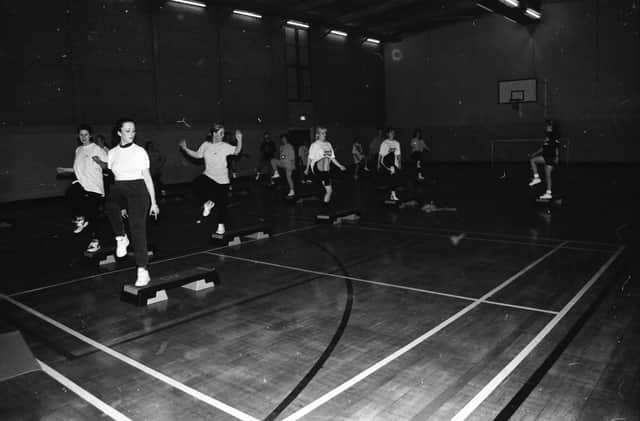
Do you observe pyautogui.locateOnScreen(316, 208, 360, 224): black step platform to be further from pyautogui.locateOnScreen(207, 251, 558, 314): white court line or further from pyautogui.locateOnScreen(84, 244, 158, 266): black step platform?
pyautogui.locateOnScreen(84, 244, 158, 266): black step platform

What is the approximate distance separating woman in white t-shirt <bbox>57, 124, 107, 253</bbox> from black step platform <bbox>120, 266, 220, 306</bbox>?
2.56 metres

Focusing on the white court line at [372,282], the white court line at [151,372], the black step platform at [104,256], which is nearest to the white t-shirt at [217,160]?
the white court line at [372,282]

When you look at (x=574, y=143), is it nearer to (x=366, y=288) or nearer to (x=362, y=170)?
(x=362, y=170)

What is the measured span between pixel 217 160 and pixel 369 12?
748 inches

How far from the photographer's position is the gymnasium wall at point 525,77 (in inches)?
962

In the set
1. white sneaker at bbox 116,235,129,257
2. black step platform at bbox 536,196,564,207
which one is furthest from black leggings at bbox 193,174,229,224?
black step platform at bbox 536,196,564,207

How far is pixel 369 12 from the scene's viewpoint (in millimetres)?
25906

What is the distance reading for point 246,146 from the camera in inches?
952

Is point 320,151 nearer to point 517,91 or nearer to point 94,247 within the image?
point 94,247

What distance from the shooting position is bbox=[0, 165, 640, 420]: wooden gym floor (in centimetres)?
376

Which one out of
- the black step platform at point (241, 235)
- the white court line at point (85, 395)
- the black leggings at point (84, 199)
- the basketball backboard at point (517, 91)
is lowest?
the white court line at point (85, 395)

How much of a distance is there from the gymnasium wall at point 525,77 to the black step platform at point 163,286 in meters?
24.1

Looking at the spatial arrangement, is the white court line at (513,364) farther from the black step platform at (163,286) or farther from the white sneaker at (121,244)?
the white sneaker at (121,244)

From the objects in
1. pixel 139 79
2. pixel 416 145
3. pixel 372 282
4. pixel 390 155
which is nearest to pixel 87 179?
pixel 372 282
